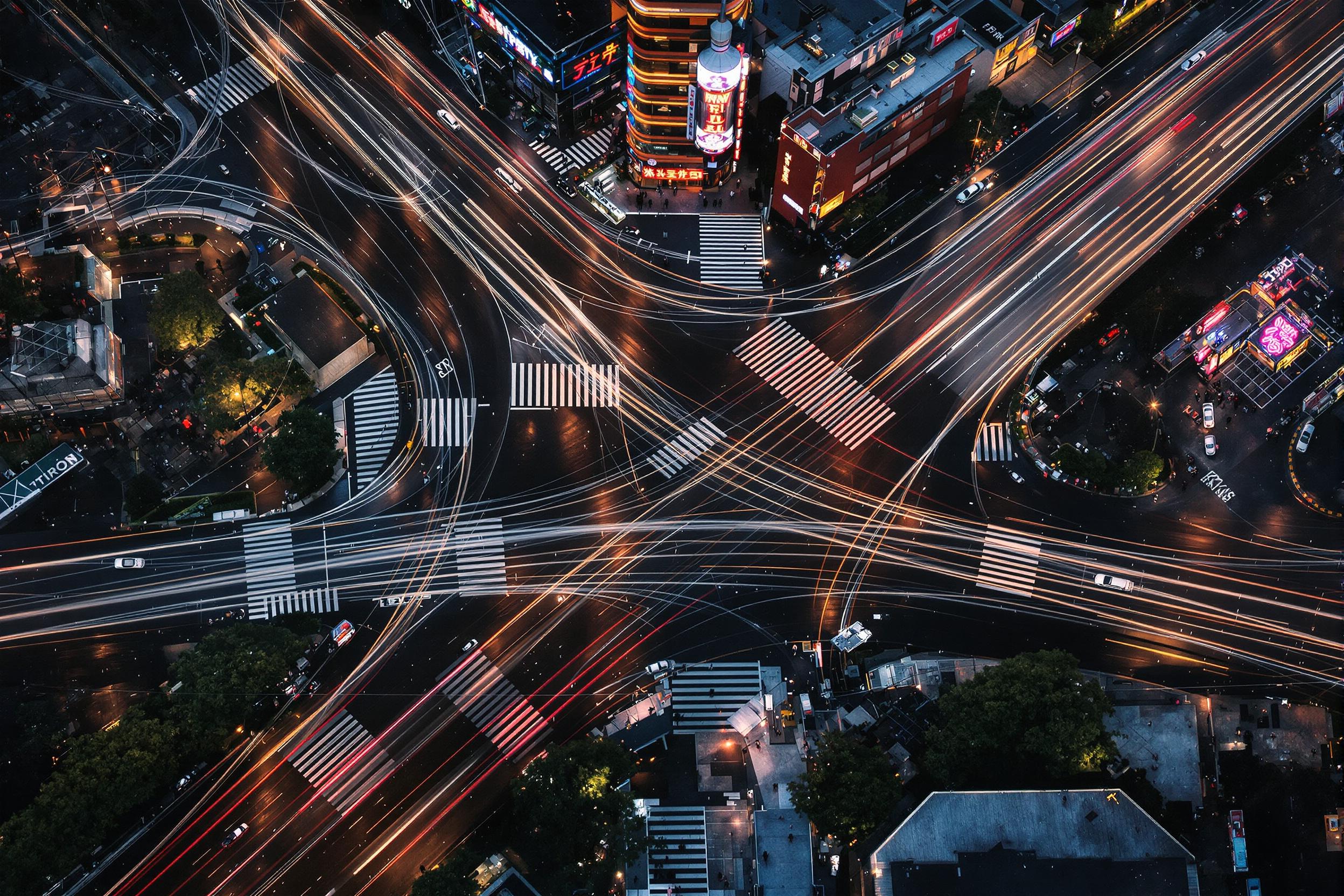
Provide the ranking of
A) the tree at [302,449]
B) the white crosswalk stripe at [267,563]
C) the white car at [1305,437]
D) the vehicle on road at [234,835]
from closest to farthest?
the vehicle on road at [234,835] → the white crosswalk stripe at [267,563] → the tree at [302,449] → the white car at [1305,437]

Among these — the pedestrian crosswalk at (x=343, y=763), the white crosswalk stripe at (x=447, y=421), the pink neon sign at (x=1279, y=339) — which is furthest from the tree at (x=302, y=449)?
the pink neon sign at (x=1279, y=339)

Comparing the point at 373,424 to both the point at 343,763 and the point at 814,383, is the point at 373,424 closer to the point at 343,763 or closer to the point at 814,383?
the point at 343,763

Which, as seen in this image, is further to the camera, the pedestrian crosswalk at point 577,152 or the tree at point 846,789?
the pedestrian crosswalk at point 577,152

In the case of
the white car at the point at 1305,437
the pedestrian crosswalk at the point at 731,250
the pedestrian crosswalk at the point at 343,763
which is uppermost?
the pedestrian crosswalk at the point at 731,250

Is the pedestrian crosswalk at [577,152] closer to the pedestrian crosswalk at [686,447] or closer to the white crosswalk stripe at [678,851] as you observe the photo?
the pedestrian crosswalk at [686,447]

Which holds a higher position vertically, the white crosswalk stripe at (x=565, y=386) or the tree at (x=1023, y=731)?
the white crosswalk stripe at (x=565, y=386)

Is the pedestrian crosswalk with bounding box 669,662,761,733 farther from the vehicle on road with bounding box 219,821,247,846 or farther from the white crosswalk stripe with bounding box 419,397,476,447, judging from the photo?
the vehicle on road with bounding box 219,821,247,846
